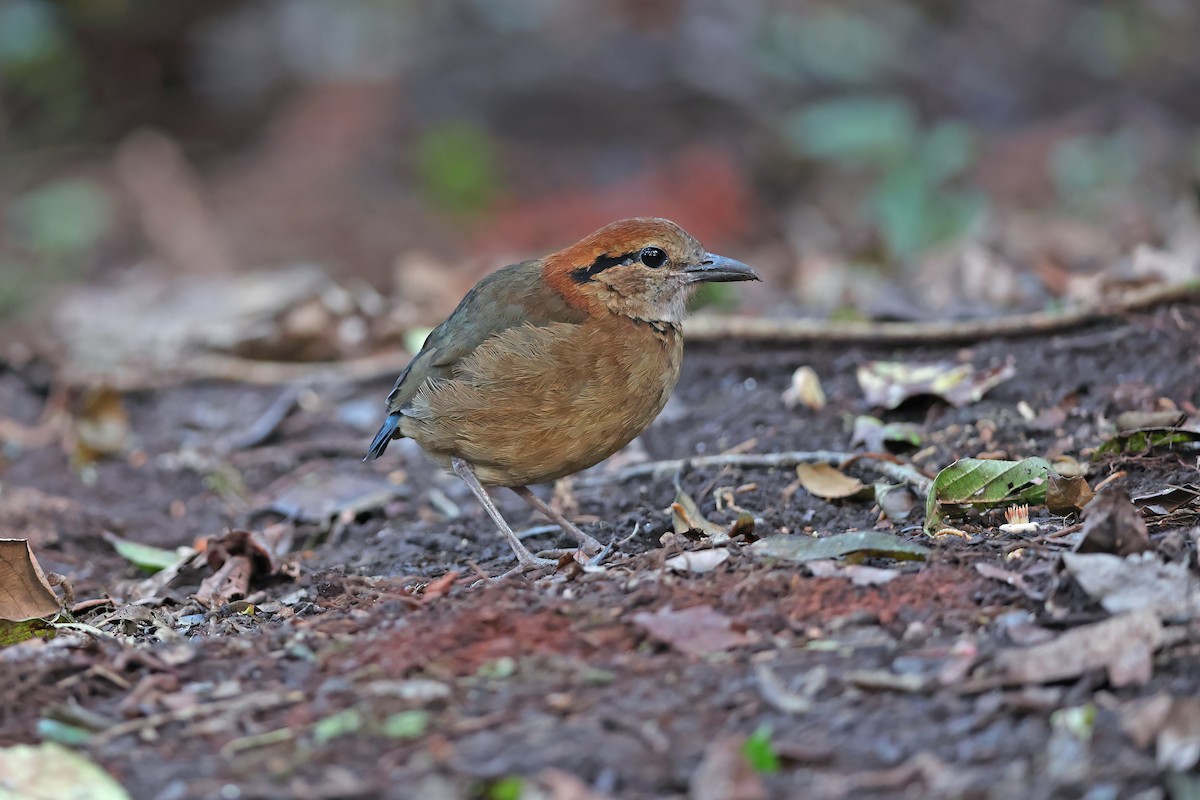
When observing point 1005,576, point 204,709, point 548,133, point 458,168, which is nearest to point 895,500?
point 1005,576

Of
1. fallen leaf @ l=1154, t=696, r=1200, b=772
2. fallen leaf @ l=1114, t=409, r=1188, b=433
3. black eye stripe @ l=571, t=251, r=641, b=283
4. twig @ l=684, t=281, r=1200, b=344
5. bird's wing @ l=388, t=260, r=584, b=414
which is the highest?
black eye stripe @ l=571, t=251, r=641, b=283

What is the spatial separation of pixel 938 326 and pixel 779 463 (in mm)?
1433

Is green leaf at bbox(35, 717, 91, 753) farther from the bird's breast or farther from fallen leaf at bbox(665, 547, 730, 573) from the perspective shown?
the bird's breast

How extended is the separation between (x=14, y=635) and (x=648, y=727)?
220cm

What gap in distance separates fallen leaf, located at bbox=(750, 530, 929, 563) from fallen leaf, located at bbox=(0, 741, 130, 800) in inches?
69.5

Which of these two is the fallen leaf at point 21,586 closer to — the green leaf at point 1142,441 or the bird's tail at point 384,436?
the bird's tail at point 384,436

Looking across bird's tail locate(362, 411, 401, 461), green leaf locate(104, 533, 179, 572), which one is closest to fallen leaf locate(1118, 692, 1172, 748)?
bird's tail locate(362, 411, 401, 461)

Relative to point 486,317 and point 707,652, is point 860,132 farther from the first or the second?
point 707,652

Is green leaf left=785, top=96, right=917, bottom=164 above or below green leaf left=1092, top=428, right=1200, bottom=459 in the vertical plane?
above

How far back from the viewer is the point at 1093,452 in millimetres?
4512

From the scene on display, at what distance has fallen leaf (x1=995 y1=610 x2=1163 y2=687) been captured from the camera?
2721mm

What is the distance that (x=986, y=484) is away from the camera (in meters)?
4.14

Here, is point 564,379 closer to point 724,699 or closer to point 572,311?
point 572,311

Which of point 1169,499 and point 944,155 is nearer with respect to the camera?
point 1169,499
